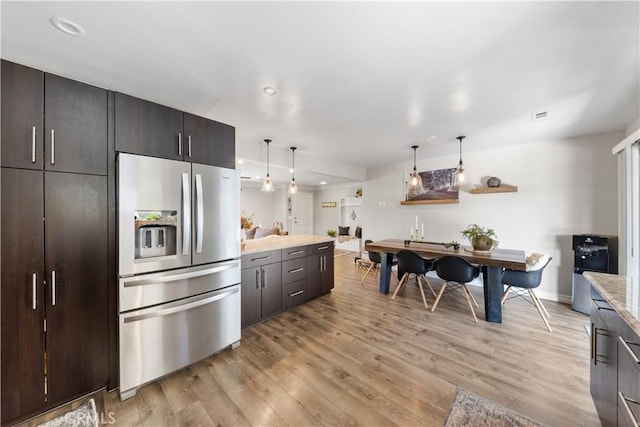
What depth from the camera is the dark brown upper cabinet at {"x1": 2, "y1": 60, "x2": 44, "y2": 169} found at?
4.66 feet

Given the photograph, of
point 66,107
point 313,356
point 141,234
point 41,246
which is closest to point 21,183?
point 41,246

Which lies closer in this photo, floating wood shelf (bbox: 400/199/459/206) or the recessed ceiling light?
the recessed ceiling light

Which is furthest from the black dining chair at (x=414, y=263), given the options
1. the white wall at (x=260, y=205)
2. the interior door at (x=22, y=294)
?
the white wall at (x=260, y=205)

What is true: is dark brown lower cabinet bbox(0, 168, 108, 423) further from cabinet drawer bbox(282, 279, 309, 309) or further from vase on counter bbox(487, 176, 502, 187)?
vase on counter bbox(487, 176, 502, 187)

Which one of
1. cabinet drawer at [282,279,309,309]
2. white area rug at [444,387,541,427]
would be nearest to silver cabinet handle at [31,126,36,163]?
cabinet drawer at [282,279,309,309]

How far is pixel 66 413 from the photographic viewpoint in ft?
5.28

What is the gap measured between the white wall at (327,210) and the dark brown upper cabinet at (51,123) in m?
7.18

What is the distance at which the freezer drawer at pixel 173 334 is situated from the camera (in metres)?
1.75

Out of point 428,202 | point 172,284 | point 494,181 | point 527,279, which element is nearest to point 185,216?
point 172,284

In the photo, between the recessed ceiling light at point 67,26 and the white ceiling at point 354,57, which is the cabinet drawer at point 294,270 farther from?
the recessed ceiling light at point 67,26

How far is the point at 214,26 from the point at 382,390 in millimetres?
2760

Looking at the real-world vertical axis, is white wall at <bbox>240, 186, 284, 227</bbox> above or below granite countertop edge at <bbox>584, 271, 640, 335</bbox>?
above

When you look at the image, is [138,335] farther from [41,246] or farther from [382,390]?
[382,390]

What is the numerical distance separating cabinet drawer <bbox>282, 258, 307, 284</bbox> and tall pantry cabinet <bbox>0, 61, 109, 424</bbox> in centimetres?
179
